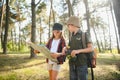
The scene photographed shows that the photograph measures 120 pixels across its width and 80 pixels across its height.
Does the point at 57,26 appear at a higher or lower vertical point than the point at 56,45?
higher

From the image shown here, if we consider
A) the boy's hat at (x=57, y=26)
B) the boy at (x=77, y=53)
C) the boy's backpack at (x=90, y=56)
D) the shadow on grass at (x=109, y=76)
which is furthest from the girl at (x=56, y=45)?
the shadow on grass at (x=109, y=76)

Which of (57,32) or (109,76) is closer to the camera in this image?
(57,32)

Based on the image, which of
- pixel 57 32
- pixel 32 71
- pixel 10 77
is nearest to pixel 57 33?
pixel 57 32

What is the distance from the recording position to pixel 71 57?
13.1ft

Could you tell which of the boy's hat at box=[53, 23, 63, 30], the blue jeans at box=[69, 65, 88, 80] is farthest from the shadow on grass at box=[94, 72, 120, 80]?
the blue jeans at box=[69, 65, 88, 80]

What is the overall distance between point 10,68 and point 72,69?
697 centimetres

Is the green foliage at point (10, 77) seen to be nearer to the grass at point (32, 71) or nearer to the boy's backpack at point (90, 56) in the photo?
the grass at point (32, 71)

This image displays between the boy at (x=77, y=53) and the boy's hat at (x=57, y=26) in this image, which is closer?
the boy at (x=77, y=53)

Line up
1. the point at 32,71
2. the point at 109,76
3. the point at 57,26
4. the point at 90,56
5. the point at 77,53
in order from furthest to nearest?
the point at 109,76 → the point at 32,71 → the point at 57,26 → the point at 90,56 → the point at 77,53

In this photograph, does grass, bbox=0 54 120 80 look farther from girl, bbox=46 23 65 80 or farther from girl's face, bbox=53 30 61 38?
girl's face, bbox=53 30 61 38

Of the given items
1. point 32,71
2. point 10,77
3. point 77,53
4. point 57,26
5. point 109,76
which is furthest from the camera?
point 109,76

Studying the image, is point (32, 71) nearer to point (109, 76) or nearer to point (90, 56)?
point (109, 76)

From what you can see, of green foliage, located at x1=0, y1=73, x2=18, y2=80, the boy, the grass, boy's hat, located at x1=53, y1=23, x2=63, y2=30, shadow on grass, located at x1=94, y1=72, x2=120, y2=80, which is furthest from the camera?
shadow on grass, located at x1=94, y1=72, x2=120, y2=80

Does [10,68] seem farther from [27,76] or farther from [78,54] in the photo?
[78,54]
